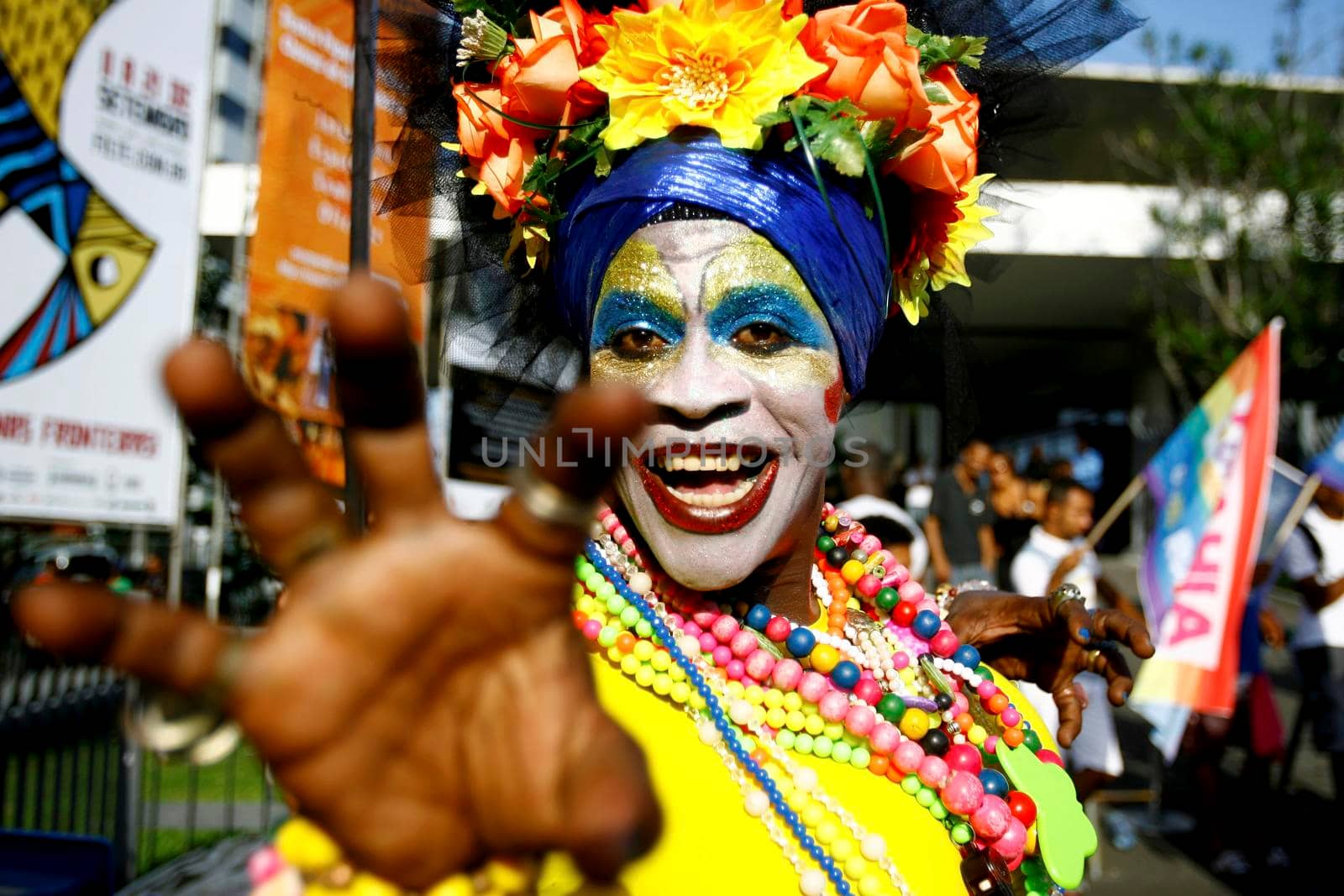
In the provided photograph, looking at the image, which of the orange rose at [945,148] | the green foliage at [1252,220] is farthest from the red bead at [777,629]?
the green foliage at [1252,220]

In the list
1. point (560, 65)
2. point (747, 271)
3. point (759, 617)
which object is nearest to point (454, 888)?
point (759, 617)

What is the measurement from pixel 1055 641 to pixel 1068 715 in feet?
0.62

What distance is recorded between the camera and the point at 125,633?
0.77 m

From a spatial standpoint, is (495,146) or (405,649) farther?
(495,146)

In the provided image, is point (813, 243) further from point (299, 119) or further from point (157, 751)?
point (299, 119)

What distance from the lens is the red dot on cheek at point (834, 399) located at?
5.32ft

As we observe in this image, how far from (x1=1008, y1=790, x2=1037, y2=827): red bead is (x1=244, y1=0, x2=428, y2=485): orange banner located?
3041 millimetres

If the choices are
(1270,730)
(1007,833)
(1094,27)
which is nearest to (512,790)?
(1007,833)

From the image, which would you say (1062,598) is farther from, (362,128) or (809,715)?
(362,128)

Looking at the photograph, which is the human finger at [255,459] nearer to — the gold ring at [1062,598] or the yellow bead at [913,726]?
the yellow bead at [913,726]

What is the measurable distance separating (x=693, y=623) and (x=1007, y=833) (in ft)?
1.85

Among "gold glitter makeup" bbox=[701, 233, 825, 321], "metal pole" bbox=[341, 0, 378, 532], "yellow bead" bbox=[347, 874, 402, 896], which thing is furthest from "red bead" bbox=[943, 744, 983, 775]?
"metal pole" bbox=[341, 0, 378, 532]

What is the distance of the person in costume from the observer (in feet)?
2.77

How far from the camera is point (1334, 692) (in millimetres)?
4836
